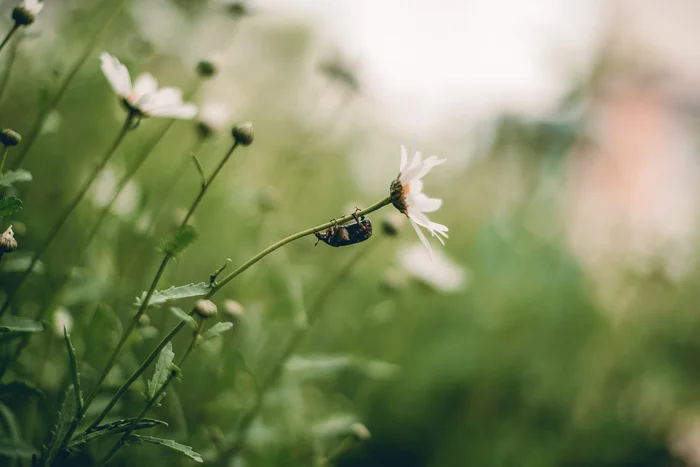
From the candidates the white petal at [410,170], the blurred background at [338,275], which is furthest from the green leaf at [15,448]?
the white petal at [410,170]

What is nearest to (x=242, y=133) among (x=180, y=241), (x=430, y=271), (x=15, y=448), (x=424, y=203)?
(x=180, y=241)

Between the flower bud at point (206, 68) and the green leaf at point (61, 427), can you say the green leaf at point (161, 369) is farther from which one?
the flower bud at point (206, 68)

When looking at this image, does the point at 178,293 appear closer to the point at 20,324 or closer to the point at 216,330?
the point at 216,330

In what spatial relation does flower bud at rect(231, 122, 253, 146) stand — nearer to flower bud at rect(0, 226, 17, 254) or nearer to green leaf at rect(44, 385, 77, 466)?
flower bud at rect(0, 226, 17, 254)

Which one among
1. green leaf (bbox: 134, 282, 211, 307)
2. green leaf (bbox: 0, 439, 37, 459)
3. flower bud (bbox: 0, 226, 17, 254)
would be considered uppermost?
flower bud (bbox: 0, 226, 17, 254)

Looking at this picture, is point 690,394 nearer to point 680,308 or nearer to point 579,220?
point 680,308

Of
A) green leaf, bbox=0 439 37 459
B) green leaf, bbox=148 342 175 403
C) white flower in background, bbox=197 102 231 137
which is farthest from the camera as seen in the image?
white flower in background, bbox=197 102 231 137

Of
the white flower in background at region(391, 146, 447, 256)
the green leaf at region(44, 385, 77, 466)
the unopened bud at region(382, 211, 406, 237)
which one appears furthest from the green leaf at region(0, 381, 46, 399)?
the unopened bud at region(382, 211, 406, 237)
